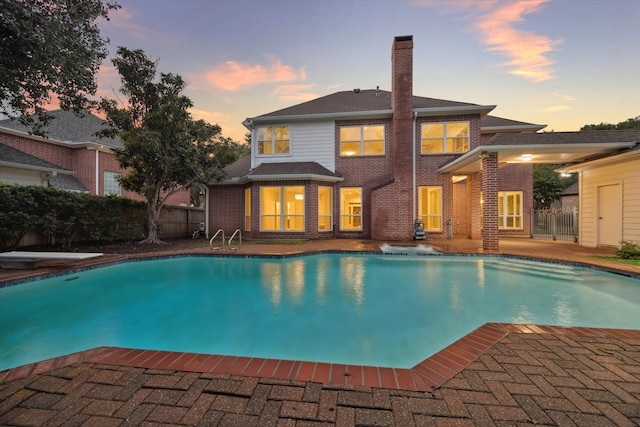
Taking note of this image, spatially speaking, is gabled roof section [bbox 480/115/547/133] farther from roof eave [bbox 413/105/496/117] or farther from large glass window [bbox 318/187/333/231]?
large glass window [bbox 318/187/333/231]

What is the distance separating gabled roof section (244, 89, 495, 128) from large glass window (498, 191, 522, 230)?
16.3ft

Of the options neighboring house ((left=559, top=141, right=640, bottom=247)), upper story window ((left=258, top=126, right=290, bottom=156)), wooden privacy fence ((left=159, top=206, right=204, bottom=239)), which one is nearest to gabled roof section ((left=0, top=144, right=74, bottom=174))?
wooden privacy fence ((left=159, top=206, right=204, bottom=239))

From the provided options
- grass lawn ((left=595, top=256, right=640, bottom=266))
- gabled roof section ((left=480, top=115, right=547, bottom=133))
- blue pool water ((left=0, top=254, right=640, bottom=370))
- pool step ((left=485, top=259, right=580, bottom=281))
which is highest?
gabled roof section ((left=480, top=115, right=547, bottom=133))

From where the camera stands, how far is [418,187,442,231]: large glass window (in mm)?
12641

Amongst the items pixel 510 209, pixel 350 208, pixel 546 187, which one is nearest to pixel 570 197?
pixel 546 187

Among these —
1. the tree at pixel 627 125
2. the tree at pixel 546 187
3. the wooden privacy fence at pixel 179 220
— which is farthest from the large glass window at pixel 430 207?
the tree at pixel 627 125

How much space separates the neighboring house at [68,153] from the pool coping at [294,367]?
14.3 metres

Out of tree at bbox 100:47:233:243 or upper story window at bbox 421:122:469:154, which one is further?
upper story window at bbox 421:122:469:154

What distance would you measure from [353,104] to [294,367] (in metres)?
14.0

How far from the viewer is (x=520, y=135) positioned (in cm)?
855

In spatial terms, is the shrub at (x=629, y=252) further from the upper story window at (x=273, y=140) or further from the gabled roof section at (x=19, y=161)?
the gabled roof section at (x=19, y=161)

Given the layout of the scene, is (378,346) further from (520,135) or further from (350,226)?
(350,226)

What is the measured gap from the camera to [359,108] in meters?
13.4

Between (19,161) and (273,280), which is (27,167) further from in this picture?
(273,280)
